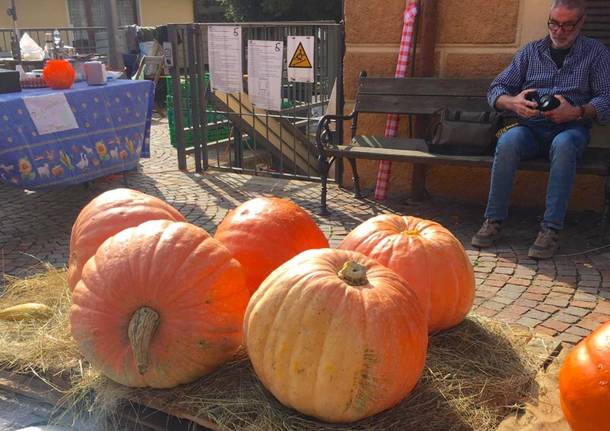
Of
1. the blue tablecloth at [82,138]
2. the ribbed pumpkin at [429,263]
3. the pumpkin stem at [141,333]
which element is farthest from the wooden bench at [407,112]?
the pumpkin stem at [141,333]

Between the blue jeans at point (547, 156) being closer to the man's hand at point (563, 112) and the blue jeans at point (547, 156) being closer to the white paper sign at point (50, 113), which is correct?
the man's hand at point (563, 112)

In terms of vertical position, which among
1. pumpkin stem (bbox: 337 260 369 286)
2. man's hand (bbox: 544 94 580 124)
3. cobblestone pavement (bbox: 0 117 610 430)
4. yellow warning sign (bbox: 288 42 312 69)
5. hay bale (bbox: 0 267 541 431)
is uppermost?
yellow warning sign (bbox: 288 42 312 69)

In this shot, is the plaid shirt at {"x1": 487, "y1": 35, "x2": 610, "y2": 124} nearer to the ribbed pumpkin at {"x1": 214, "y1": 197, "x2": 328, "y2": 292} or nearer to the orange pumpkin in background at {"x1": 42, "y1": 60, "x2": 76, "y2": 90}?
the ribbed pumpkin at {"x1": 214, "y1": 197, "x2": 328, "y2": 292}

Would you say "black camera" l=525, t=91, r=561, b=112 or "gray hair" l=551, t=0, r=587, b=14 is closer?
"gray hair" l=551, t=0, r=587, b=14

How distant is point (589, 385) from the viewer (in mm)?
1786

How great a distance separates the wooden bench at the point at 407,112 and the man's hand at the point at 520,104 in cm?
42

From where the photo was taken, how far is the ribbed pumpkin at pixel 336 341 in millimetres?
1829

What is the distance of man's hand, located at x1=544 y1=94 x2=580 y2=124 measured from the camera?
422 centimetres

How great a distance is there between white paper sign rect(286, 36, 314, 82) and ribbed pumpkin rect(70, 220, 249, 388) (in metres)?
Answer: 4.27

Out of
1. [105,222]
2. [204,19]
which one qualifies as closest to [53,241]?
[105,222]

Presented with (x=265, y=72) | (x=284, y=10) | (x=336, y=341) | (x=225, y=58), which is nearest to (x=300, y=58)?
(x=265, y=72)

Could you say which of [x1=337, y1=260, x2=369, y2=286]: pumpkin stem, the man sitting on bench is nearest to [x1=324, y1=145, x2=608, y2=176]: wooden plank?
the man sitting on bench

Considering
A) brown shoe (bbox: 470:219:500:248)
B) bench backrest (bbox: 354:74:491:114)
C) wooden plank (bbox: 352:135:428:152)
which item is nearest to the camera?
brown shoe (bbox: 470:219:500:248)

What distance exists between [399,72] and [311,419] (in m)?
4.28
